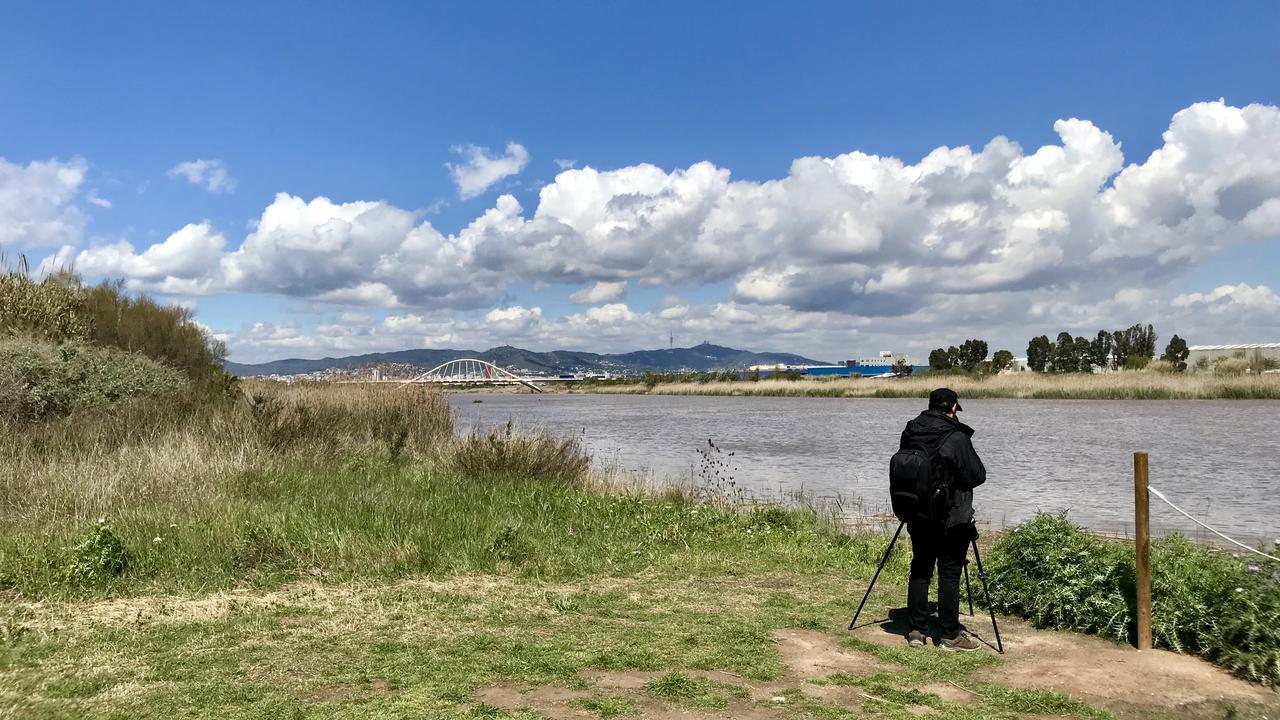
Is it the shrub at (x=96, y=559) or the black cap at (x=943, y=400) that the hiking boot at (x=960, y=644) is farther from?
the shrub at (x=96, y=559)

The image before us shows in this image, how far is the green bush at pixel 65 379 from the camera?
49.1 feet

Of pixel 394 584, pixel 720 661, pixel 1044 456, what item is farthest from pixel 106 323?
pixel 1044 456

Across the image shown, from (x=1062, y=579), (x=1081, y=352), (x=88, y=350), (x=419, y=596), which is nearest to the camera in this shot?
(x=1062, y=579)

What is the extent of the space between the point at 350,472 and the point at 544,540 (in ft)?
18.1

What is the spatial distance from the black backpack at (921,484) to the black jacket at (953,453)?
0.12ft

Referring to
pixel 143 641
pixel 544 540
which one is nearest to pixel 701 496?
pixel 544 540

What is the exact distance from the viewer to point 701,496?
53.8ft

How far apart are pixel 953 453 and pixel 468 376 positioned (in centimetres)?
5059

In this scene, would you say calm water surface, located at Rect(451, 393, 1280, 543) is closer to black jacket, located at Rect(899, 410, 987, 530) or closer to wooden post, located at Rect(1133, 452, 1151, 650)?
wooden post, located at Rect(1133, 452, 1151, 650)

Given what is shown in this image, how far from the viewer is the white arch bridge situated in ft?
90.6

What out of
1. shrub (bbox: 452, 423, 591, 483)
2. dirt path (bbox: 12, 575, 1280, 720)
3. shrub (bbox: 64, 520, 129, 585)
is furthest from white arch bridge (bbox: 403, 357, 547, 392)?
dirt path (bbox: 12, 575, 1280, 720)

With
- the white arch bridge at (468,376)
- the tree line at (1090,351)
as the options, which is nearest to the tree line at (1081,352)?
the tree line at (1090,351)

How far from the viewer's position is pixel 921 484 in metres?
6.58

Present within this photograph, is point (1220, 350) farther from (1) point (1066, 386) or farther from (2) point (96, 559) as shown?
(2) point (96, 559)
